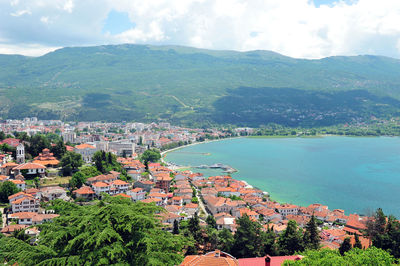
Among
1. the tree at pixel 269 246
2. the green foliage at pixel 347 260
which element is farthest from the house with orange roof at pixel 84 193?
the green foliage at pixel 347 260

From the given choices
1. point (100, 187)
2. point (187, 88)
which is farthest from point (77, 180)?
point (187, 88)

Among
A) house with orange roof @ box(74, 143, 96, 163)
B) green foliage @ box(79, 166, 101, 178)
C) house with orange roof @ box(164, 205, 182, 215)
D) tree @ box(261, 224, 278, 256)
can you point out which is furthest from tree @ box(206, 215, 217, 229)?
house with orange roof @ box(74, 143, 96, 163)

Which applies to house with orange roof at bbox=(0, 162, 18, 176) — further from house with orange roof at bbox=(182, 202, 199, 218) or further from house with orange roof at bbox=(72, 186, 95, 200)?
house with orange roof at bbox=(182, 202, 199, 218)

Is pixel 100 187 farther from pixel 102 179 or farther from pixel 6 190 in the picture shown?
pixel 6 190

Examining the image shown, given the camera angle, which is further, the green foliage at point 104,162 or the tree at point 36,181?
the green foliage at point 104,162

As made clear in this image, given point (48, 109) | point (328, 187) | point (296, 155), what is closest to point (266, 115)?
point (296, 155)

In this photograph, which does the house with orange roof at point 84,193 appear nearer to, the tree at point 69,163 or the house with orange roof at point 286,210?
the tree at point 69,163

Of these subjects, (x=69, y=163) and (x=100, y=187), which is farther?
(x=69, y=163)
